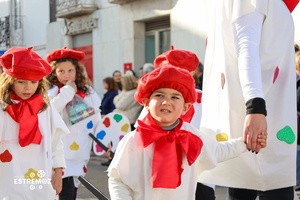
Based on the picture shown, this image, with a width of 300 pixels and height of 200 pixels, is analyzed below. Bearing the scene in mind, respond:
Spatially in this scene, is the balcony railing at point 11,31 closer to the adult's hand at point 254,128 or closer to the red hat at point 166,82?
the red hat at point 166,82

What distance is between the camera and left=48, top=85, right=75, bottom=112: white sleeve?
5.61m

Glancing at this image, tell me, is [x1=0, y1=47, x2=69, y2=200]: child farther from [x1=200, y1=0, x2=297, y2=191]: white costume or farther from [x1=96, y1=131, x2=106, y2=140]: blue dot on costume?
[x1=96, y1=131, x2=106, y2=140]: blue dot on costume

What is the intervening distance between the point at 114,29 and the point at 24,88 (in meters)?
14.9

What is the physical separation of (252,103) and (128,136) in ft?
2.01

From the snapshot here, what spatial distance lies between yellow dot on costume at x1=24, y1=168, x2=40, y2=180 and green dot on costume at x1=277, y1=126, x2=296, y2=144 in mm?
1694

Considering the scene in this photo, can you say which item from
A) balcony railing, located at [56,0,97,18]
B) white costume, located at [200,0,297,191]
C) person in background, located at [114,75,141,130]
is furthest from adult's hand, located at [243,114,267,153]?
balcony railing, located at [56,0,97,18]

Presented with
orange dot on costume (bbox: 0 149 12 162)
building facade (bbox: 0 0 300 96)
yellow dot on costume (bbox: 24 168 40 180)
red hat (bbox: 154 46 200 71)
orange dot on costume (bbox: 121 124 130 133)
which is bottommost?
yellow dot on costume (bbox: 24 168 40 180)

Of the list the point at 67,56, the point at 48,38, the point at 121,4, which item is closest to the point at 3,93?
the point at 67,56

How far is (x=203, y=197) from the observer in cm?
423

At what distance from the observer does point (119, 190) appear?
2918 mm

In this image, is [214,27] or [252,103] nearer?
[252,103]

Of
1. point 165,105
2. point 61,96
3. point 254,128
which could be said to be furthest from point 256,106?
point 61,96

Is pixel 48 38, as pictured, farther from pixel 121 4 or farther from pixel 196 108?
pixel 196 108

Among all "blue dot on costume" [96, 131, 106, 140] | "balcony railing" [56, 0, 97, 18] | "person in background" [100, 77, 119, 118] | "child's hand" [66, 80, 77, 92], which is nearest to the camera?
"child's hand" [66, 80, 77, 92]
